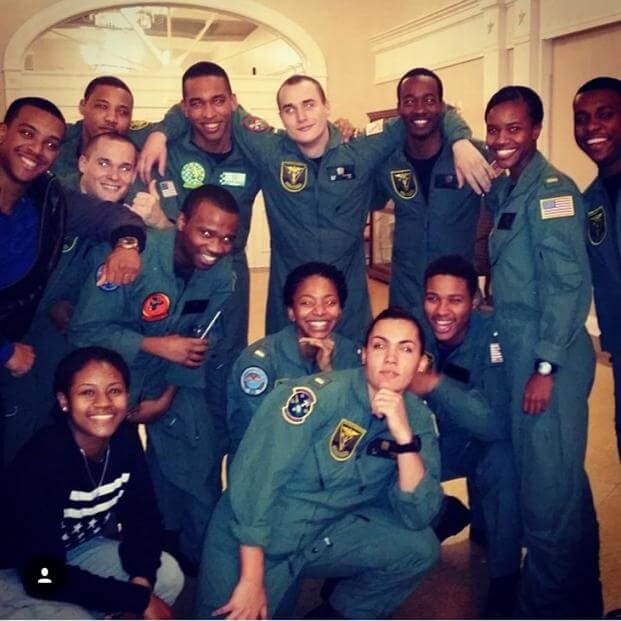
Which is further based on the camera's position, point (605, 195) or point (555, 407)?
point (605, 195)

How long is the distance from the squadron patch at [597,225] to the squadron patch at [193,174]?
53.9 inches

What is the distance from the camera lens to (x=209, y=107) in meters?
2.52

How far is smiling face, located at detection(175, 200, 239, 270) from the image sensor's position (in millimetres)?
2059

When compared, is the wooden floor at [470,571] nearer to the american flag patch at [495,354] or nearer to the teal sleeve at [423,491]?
the teal sleeve at [423,491]

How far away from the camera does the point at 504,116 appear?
1.95 metres

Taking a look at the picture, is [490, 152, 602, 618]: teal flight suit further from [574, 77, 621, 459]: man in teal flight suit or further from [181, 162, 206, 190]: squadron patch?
[181, 162, 206, 190]: squadron patch

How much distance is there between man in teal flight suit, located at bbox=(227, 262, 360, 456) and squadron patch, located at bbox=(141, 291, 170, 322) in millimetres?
267

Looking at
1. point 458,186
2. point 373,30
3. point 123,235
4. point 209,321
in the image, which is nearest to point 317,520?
point 209,321

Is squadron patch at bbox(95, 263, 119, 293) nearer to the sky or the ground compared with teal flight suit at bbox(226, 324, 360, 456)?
nearer to the sky

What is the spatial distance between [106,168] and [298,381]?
1.08 m

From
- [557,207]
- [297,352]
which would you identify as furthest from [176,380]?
[557,207]

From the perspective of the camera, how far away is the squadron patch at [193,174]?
260 centimetres

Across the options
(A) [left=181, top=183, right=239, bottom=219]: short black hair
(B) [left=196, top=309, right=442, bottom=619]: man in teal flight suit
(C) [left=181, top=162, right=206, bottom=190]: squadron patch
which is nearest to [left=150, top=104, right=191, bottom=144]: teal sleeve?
(C) [left=181, top=162, right=206, bottom=190]: squadron patch

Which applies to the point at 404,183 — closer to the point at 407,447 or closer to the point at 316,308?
the point at 316,308
